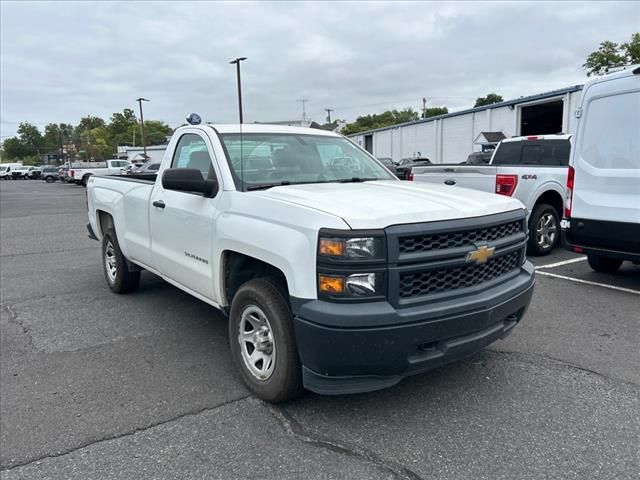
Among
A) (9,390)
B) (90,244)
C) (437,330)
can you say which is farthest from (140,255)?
(90,244)

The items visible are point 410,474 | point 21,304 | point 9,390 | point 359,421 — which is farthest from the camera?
point 21,304

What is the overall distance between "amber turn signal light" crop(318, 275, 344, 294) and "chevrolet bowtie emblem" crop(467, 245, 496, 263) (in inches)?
31.9

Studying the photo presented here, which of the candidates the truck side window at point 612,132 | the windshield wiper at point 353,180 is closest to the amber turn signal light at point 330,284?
the windshield wiper at point 353,180

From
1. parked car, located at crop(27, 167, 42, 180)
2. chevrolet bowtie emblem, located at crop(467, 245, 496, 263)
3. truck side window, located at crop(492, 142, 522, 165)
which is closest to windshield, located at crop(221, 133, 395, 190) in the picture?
chevrolet bowtie emblem, located at crop(467, 245, 496, 263)

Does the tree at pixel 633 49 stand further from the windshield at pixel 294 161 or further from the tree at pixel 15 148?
the tree at pixel 15 148

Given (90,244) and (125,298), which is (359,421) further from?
(90,244)

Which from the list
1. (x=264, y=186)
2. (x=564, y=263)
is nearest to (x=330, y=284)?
(x=264, y=186)

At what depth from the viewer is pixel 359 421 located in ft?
9.98

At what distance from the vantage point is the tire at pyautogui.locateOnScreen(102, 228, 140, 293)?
573 centimetres

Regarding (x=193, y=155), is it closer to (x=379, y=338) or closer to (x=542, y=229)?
(x=379, y=338)

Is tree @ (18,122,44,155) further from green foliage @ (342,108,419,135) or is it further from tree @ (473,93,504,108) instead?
tree @ (473,93,504,108)

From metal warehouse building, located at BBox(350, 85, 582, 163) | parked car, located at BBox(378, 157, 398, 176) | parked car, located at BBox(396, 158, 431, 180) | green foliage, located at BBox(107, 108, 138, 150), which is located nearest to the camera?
A: parked car, located at BBox(378, 157, 398, 176)

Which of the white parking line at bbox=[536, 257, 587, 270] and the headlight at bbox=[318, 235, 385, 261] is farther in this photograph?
the white parking line at bbox=[536, 257, 587, 270]

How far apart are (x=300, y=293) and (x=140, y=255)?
287cm
